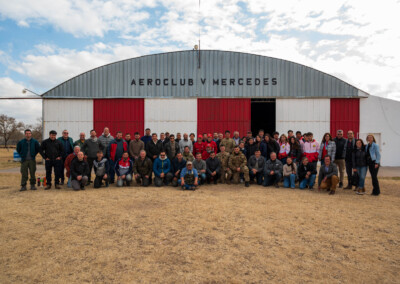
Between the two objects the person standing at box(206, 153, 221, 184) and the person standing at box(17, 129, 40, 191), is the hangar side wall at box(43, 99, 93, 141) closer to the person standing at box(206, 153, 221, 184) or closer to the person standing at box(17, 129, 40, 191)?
the person standing at box(17, 129, 40, 191)

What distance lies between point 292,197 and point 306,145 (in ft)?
7.66

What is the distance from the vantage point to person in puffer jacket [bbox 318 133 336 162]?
7.80 metres

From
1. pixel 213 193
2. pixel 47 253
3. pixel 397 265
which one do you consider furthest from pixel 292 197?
pixel 47 253

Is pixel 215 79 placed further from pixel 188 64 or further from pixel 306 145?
pixel 306 145

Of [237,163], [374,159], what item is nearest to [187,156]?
[237,163]

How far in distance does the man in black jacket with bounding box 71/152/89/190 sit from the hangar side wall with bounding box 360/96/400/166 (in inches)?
569

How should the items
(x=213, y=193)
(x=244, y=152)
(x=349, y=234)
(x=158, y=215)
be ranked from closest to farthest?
(x=349, y=234)
(x=158, y=215)
(x=213, y=193)
(x=244, y=152)

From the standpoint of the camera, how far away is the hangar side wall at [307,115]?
1455 centimetres

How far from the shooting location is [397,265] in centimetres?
319

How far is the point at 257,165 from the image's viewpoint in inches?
334

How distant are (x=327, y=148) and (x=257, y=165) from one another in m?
2.20

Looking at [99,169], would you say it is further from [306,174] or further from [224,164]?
[306,174]

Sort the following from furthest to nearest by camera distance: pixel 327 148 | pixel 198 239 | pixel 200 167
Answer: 1. pixel 200 167
2. pixel 327 148
3. pixel 198 239

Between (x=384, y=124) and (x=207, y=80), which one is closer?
(x=384, y=124)
